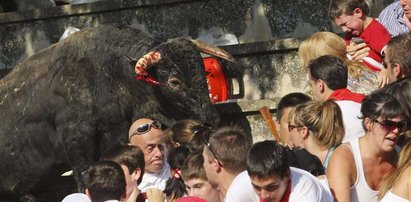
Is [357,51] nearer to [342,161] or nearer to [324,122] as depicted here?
[324,122]

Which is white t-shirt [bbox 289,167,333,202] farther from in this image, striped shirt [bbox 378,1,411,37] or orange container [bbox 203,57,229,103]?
orange container [bbox 203,57,229,103]

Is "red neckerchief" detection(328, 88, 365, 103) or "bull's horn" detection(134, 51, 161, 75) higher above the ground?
"red neckerchief" detection(328, 88, 365, 103)

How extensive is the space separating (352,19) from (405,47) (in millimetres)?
1512

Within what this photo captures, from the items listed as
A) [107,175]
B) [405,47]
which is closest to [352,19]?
[405,47]

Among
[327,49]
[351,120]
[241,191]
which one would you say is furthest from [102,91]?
[241,191]

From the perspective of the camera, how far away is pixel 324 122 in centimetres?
780

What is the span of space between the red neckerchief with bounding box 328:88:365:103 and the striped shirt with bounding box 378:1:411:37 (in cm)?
183

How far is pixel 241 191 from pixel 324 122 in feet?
3.11

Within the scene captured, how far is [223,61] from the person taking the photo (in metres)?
12.4

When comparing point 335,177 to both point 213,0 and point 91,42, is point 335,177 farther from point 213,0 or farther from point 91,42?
point 213,0

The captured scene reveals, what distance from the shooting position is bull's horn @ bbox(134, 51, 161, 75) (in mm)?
11828

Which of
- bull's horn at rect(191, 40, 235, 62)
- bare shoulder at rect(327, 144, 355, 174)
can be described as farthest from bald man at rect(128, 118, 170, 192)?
bull's horn at rect(191, 40, 235, 62)

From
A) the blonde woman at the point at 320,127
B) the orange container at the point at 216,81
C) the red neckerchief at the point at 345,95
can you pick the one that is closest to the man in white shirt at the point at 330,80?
the red neckerchief at the point at 345,95

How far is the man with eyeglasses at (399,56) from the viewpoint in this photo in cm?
834
